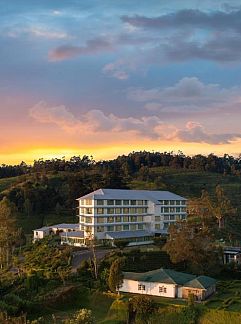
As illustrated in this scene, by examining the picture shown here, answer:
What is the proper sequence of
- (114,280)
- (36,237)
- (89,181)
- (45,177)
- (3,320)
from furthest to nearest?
(45,177)
(89,181)
(36,237)
(114,280)
(3,320)

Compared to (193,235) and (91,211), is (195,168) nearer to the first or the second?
(91,211)

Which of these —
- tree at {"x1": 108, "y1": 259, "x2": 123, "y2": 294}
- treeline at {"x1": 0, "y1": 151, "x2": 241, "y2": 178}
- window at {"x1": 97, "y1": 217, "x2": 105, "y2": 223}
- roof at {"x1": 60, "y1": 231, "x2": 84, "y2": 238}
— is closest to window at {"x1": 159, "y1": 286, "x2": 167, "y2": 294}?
tree at {"x1": 108, "y1": 259, "x2": 123, "y2": 294}

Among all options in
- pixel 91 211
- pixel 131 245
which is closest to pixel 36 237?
pixel 91 211

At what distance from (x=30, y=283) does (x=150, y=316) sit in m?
11.5

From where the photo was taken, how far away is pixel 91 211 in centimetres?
6288

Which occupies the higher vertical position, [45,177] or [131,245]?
[45,177]

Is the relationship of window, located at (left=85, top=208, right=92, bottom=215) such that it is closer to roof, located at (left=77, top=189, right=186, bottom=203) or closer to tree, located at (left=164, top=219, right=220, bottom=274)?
roof, located at (left=77, top=189, right=186, bottom=203)

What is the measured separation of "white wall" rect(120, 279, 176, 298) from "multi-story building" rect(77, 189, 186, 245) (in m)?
15.4

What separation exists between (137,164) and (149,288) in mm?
90274

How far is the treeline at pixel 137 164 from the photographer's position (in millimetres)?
121125

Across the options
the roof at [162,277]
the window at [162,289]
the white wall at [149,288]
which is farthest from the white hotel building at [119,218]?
the window at [162,289]

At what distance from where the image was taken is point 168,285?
41.2m

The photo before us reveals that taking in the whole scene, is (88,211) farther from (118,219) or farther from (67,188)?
(67,188)

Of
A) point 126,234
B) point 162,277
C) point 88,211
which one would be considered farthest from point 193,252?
point 88,211
